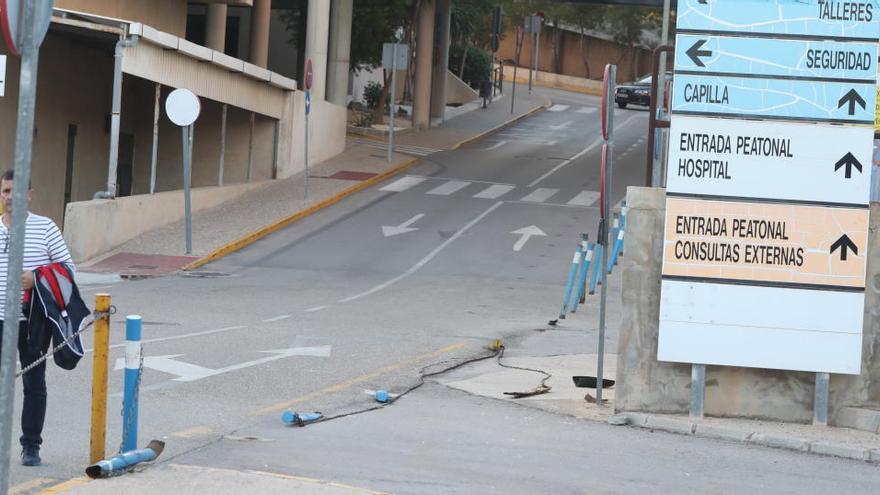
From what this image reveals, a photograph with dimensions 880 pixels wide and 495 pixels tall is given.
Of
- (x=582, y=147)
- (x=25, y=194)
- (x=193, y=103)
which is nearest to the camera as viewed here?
(x=25, y=194)

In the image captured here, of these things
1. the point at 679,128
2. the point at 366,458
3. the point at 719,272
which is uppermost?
the point at 679,128

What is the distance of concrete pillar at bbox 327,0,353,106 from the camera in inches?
1607

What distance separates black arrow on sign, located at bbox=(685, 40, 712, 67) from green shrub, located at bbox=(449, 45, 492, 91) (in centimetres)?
5191

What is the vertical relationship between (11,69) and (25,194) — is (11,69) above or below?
above

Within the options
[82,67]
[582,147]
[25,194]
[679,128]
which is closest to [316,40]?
[82,67]

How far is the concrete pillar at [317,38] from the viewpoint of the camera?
3675 cm

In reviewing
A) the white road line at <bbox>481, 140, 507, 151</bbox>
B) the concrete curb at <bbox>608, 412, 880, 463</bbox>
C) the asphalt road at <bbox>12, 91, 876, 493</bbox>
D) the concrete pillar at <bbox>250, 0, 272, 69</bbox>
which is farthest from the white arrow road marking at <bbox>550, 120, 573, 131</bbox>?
the concrete curb at <bbox>608, 412, 880, 463</bbox>

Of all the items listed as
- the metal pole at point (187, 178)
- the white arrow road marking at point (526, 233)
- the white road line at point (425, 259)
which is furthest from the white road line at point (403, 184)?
the metal pole at point (187, 178)

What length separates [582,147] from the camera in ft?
151

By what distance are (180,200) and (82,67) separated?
5.29m

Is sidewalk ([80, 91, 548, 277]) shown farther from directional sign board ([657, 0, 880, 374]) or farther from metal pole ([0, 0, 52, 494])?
metal pole ([0, 0, 52, 494])

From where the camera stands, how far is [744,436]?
34.7 feet

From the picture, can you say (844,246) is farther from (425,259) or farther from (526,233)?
(526,233)

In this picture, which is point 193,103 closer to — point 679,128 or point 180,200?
point 180,200
